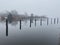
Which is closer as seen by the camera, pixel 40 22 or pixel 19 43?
pixel 19 43

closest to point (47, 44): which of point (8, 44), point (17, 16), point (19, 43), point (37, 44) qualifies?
point (37, 44)

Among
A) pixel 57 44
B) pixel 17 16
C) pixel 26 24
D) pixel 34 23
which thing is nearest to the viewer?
pixel 57 44

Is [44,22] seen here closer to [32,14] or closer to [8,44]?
[32,14]

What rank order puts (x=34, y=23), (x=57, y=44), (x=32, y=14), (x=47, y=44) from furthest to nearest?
1. (x=34, y=23)
2. (x=32, y=14)
3. (x=47, y=44)
4. (x=57, y=44)

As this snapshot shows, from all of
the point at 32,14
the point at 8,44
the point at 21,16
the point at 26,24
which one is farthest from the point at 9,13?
the point at 8,44

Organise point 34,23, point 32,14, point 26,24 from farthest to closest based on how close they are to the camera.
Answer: point 34,23, point 26,24, point 32,14

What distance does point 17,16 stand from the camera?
3691mm

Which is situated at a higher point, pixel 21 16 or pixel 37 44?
pixel 21 16

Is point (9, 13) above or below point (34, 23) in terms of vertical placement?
above

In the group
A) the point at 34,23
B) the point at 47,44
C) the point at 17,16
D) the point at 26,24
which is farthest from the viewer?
the point at 34,23

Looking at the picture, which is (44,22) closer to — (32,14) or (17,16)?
(32,14)

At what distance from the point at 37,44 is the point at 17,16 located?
1647mm

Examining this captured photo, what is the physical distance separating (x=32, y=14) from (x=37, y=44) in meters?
2.15

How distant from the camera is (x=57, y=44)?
2.15 m
